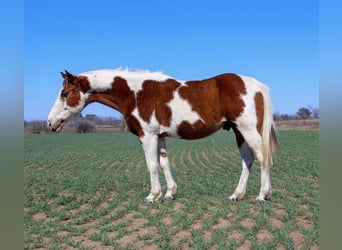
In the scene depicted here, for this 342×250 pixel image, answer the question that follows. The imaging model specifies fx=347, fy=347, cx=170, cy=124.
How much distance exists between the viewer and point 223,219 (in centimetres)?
502

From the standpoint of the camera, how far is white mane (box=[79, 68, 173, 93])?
5945 millimetres

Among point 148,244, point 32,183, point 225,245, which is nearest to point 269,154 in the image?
point 225,245

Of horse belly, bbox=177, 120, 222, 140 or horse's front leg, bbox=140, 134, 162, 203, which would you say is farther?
horse's front leg, bbox=140, 134, 162, 203

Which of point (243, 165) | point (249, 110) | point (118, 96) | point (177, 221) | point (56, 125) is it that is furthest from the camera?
point (118, 96)

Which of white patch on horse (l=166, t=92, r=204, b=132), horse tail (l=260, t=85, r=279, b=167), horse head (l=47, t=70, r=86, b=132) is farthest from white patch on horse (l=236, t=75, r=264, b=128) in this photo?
horse head (l=47, t=70, r=86, b=132)

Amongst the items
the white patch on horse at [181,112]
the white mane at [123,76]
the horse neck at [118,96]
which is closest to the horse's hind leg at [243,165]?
the white patch on horse at [181,112]

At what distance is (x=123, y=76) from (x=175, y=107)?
113cm

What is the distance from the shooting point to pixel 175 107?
5.68 m

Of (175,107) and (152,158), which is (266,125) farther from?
(152,158)

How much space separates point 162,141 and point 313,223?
2761 mm

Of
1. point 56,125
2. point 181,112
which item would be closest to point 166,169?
point 181,112

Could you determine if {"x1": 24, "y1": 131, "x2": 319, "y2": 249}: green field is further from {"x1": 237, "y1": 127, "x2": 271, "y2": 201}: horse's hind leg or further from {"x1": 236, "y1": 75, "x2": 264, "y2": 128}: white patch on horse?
{"x1": 236, "y1": 75, "x2": 264, "y2": 128}: white patch on horse

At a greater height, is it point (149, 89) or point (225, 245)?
point (149, 89)
